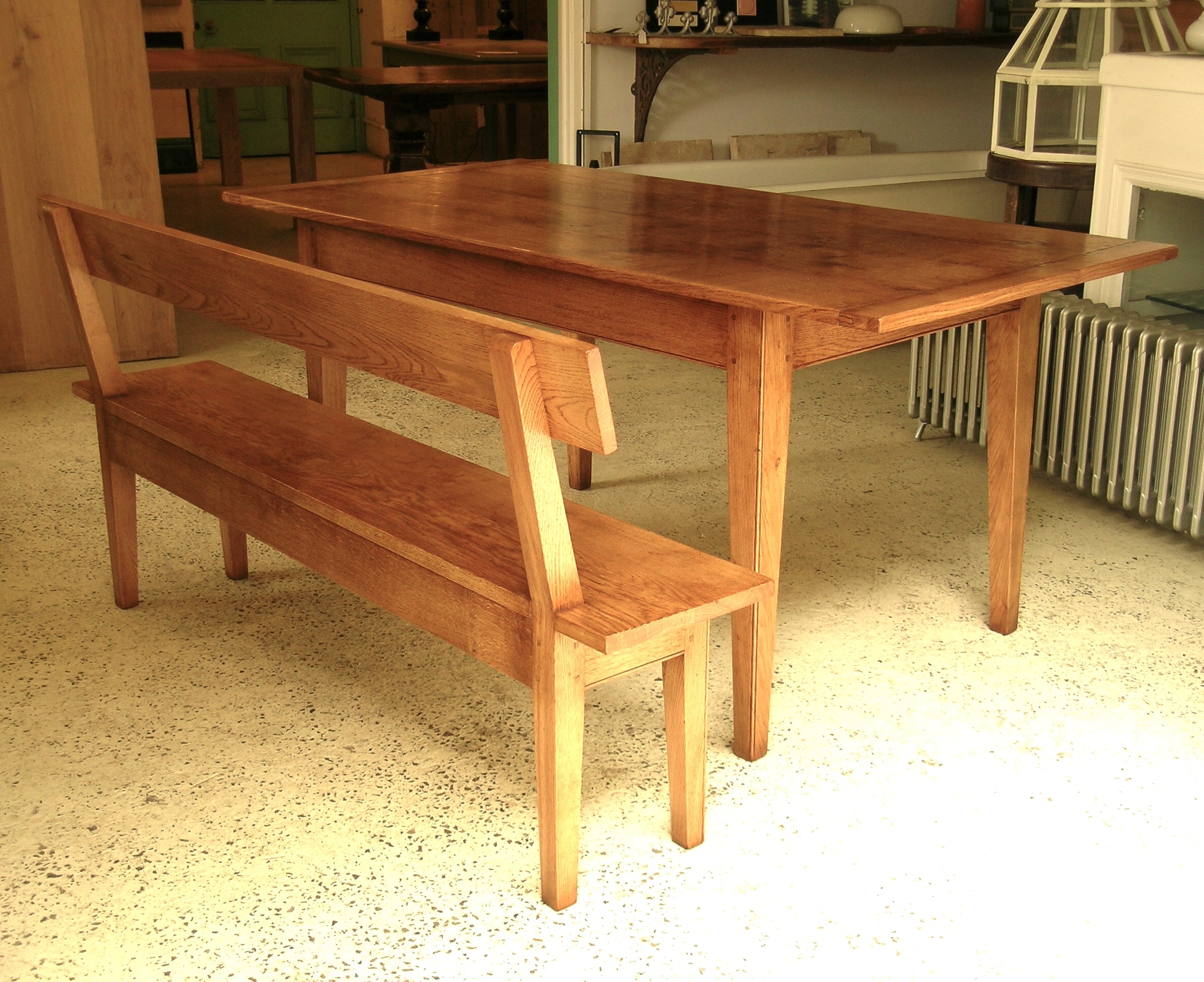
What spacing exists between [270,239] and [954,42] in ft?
10.9

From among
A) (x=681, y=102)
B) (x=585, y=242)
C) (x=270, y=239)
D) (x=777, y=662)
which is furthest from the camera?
(x=270, y=239)

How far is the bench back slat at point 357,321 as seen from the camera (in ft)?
4.83

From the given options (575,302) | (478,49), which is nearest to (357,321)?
(575,302)

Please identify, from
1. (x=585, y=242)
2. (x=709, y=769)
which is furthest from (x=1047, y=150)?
(x=709, y=769)

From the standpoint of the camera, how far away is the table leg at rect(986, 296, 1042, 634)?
7.65 feet

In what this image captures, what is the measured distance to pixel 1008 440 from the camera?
2410mm

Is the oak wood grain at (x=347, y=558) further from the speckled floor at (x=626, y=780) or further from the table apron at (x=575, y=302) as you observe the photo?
the table apron at (x=575, y=302)

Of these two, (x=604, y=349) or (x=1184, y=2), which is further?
(x=604, y=349)

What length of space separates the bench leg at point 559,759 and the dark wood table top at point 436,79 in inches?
177

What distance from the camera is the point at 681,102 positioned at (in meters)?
5.29

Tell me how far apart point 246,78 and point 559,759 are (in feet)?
16.3

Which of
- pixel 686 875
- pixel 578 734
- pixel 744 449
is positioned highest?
pixel 744 449

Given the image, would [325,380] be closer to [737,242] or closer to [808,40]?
[737,242]

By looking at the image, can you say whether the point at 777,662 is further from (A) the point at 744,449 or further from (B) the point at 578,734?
(B) the point at 578,734
